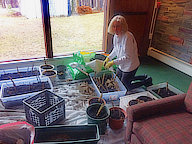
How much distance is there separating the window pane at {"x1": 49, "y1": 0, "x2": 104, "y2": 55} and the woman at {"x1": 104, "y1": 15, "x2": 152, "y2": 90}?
0.99m

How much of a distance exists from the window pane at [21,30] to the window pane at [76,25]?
0.24m

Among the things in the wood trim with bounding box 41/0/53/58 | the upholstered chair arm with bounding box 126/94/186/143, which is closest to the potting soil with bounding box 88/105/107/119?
the upholstered chair arm with bounding box 126/94/186/143

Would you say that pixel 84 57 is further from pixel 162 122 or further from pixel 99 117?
pixel 162 122

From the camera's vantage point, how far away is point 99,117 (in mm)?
1529

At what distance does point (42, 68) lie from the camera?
2.45 meters

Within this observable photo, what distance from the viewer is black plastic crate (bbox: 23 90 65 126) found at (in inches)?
57.3

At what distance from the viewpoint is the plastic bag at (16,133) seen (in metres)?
1.20

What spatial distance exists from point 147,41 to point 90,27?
1.34 meters

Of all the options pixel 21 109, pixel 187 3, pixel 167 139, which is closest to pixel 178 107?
pixel 167 139

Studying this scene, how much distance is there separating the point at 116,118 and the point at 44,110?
2.36ft

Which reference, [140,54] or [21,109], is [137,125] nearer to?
[21,109]

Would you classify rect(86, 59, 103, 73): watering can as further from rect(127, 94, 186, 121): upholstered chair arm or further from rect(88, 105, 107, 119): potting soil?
rect(127, 94, 186, 121): upholstered chair arm

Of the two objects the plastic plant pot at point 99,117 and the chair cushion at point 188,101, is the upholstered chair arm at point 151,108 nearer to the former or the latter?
the chair cushion at point 188,101

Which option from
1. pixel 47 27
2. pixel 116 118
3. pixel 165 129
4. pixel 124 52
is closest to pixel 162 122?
pixel 165 129
